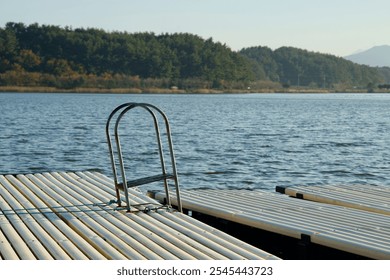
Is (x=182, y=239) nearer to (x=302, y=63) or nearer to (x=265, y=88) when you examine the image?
(x=265, y=88)

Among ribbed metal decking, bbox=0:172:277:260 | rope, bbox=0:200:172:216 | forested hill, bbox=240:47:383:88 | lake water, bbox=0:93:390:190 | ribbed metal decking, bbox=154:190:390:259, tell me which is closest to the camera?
ribbed metal decking, bbox=0:172:277:260

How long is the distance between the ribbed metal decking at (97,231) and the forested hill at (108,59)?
124 meters

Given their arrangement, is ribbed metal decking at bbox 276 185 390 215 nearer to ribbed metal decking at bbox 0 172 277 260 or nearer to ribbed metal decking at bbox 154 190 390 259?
ribbed metal decking at bbox 154 190 390 259

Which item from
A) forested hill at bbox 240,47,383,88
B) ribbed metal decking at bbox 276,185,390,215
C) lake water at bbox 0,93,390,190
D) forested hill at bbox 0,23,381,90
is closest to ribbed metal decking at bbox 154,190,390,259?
ribbed metal decking at bbox 276,185,390,215

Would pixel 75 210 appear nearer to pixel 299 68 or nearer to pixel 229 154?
pixel 229 154

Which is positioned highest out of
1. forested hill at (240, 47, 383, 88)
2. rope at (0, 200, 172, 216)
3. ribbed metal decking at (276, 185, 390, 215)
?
rope at (0, 200, 172, 216)

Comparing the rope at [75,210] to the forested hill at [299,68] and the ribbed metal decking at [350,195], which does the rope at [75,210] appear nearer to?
the ribbed metal decking at [350,195]

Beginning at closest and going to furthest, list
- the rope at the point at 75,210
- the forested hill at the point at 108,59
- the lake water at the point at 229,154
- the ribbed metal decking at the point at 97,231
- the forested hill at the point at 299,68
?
the ribbed metal decking at the point at 97,231
the rope at the point at 75,210
the lake water at the point at 229,154
the forested hill at the point at 108,59
the forested hill at the point at 299,68

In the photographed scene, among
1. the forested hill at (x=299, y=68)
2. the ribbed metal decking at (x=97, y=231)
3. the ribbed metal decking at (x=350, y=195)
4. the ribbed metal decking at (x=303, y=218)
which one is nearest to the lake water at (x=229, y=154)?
the ribbed metal decking at (x=350, y=195)

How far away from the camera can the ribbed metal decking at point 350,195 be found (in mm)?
8586

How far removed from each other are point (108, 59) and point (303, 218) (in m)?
127

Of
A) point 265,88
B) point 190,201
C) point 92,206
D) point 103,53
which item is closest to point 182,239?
point 92,206

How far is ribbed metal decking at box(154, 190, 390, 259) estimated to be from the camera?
653cm

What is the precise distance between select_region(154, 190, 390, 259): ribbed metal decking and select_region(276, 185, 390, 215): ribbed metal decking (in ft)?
1.08
